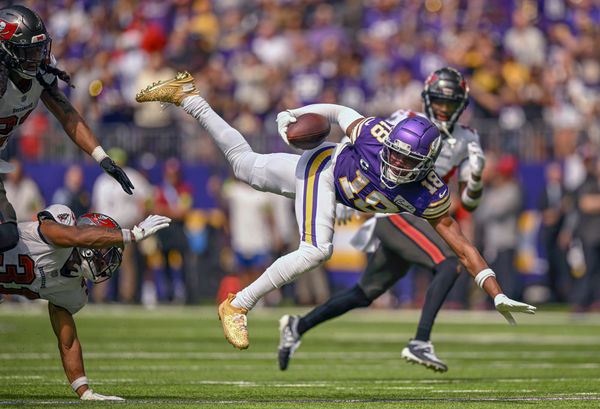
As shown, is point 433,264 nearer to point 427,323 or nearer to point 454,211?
point 427,323

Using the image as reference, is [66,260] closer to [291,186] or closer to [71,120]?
[71,120]

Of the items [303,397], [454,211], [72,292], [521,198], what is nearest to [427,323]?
[303,397]

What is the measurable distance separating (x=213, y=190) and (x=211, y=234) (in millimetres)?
766

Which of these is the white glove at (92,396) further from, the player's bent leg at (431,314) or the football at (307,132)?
the player's bent leg at (431,314)

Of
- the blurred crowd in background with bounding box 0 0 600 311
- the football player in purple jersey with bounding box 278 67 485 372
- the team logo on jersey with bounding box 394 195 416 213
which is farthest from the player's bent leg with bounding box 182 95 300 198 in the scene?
the blurred crowd in background with bounding box 0 0 600 311

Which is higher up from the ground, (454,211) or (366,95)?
(366,95)

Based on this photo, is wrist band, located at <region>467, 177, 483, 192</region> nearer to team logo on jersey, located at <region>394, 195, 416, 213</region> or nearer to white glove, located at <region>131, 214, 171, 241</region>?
team logo on jersey, located at <region>394, 195, 416, 213</region>

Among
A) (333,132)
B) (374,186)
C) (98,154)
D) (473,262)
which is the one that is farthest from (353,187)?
(333,132)

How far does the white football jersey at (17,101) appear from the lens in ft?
22.0

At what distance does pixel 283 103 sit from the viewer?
16.3 meters

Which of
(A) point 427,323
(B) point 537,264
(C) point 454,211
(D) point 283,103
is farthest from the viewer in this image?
(D) point 283,103

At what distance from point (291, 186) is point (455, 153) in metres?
1.79

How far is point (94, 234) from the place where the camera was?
6004 mm

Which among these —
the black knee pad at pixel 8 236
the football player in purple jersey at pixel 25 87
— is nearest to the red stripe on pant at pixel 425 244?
the football player in purple jersey at pixel 25 87
